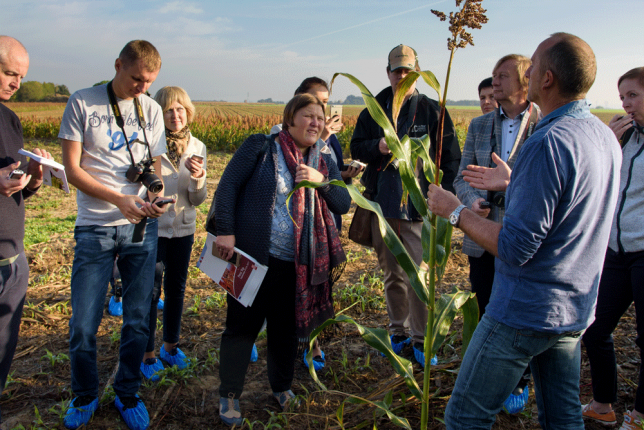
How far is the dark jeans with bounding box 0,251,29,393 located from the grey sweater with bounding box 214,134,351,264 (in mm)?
1042

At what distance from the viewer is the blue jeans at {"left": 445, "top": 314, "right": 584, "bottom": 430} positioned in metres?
1.64

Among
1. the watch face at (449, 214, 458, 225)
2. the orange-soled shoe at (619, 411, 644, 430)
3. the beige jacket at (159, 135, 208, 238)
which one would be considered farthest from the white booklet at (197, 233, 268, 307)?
the orange-soled shoe at (619, 411, 644, 430)

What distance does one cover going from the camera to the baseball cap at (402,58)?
3201 mm

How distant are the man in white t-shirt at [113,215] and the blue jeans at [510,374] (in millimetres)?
1770

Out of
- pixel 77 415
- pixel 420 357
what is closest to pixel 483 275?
pixel 420 357

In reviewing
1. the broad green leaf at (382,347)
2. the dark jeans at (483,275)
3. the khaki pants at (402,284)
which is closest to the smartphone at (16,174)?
the broad green leaf at (382,347)

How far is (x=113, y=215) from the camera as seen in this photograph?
2.50m

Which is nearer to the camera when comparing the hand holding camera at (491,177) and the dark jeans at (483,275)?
the hand holding camera at (491,177)

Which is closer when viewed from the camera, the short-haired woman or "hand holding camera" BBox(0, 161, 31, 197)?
"hand holding camera" BBox(0, 161, 31, 197)

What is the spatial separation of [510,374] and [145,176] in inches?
83.1

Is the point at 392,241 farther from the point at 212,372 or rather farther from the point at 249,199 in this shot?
the point at 212,372

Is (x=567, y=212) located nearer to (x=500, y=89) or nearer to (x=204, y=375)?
(x=500, y=89)

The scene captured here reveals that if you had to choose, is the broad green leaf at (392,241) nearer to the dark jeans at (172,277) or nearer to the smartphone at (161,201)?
the smartphone at (161,201)

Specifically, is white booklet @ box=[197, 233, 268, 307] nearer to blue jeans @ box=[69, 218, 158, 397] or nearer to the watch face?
blue jeans @ box=[69, 218, 158, 397]
